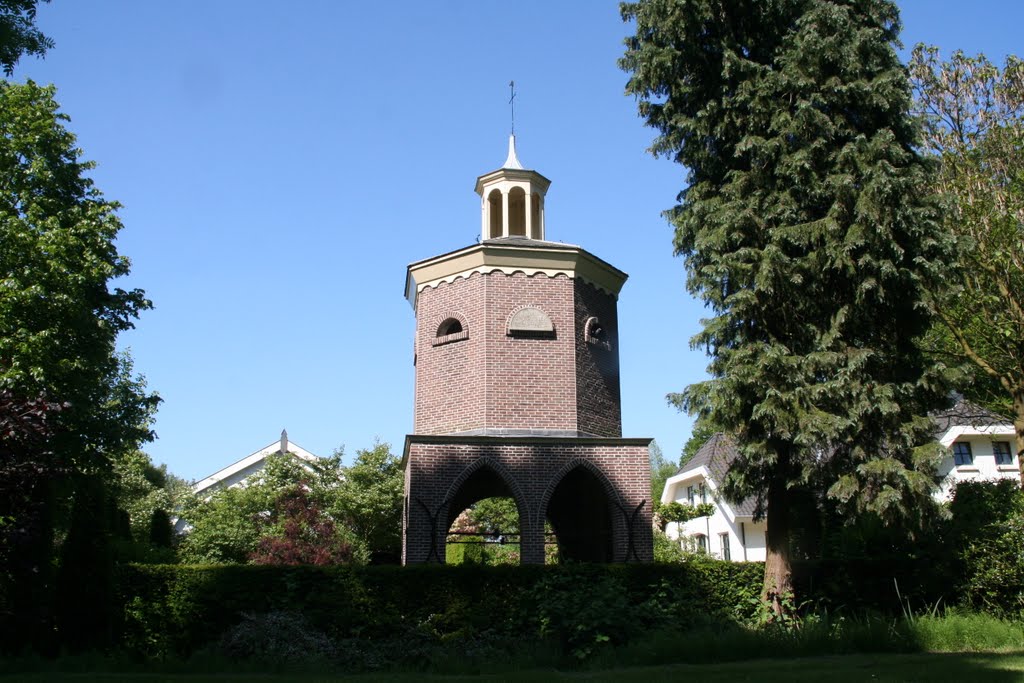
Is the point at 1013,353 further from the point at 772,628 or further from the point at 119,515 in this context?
the point at 119,515

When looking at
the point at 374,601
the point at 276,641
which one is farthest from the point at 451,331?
the point at 276,641

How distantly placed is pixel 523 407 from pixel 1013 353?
10054mm

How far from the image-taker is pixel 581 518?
19484 mm

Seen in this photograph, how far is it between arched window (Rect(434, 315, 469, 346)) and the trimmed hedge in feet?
17.2

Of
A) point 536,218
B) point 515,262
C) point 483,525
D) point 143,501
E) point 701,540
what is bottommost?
point 701,540

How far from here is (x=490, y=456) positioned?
54.6ft

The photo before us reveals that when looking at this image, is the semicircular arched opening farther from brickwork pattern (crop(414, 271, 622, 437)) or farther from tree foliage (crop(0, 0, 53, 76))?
tree foliage (crop(0, 0, 53, 76))

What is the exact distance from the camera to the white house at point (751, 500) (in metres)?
30.5

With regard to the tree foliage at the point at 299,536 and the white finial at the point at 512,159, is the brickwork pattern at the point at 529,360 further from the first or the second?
the tree foliage at the point at 299,536

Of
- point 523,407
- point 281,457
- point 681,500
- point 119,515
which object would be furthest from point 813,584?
point 681,500

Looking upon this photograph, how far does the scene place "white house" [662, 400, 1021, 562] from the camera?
30.5 metres

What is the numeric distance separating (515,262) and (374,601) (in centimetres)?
765

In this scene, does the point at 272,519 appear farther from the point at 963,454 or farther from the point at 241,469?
the point at 963,454

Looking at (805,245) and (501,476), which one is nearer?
(805,245)
